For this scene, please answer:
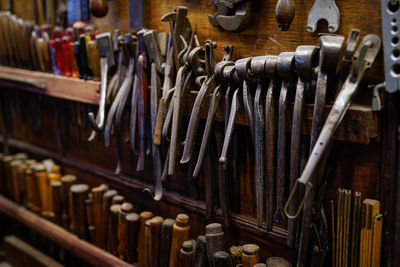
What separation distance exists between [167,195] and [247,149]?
1.68ft

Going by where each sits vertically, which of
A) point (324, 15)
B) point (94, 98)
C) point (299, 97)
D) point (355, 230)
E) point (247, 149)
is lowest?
point (355, 230)

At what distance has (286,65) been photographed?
127 centimetres

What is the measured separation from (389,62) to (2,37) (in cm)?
210

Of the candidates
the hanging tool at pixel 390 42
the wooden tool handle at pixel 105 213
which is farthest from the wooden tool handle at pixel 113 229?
the hanging tool at pixel 390 42

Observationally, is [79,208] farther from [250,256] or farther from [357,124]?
[357,124]

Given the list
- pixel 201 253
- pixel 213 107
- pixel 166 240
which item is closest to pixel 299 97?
pixel 213 107

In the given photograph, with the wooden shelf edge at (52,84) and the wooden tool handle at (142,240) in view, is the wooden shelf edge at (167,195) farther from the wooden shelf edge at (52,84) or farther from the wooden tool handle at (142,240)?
the wooden shelf edge at (52,84)

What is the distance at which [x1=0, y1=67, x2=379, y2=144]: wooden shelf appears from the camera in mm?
1195

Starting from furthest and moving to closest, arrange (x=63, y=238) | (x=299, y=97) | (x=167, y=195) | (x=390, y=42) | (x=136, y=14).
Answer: (x=63, y=238), (x=167, y=195), (x=136, y=14), (x=299, y=97), (x=390, y=42)

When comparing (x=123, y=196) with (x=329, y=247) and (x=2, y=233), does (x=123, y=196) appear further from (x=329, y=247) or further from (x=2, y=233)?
(x=2, y=233)

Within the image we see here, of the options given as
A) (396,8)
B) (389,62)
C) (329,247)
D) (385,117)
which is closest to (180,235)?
(329,247)

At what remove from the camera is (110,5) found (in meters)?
2.00

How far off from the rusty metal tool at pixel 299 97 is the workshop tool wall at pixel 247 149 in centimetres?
3

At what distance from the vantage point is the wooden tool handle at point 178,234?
1.63 metres
